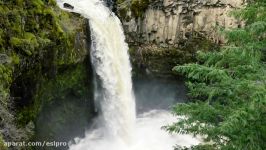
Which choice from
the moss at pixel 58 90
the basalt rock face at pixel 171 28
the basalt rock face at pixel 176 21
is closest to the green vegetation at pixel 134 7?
the basalt rock face at pixel 171 28

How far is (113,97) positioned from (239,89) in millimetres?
9727

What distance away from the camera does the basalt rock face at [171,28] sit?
56.0 ft

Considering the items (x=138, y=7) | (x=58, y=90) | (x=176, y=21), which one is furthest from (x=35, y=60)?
(x=176, y=21)

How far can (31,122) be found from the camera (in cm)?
1203

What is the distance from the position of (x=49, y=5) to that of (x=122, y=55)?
394cm

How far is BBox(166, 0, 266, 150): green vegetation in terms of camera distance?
627 cm

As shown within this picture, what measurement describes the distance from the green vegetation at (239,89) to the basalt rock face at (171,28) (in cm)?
977

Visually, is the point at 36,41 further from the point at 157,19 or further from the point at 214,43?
the point at 214,43

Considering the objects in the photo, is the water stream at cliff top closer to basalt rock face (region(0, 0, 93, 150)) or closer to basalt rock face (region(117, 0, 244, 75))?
basalt rock face (region(0, 0, 93, 150))

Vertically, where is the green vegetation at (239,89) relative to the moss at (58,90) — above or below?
above

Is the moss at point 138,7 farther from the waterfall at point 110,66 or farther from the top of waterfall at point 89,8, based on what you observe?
the top of waterfall at point 89,8

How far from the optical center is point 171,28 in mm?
17422

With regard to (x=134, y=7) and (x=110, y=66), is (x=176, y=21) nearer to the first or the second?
(x=134, y=7)

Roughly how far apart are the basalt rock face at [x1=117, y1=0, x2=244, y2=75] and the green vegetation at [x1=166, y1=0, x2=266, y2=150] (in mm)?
9772
